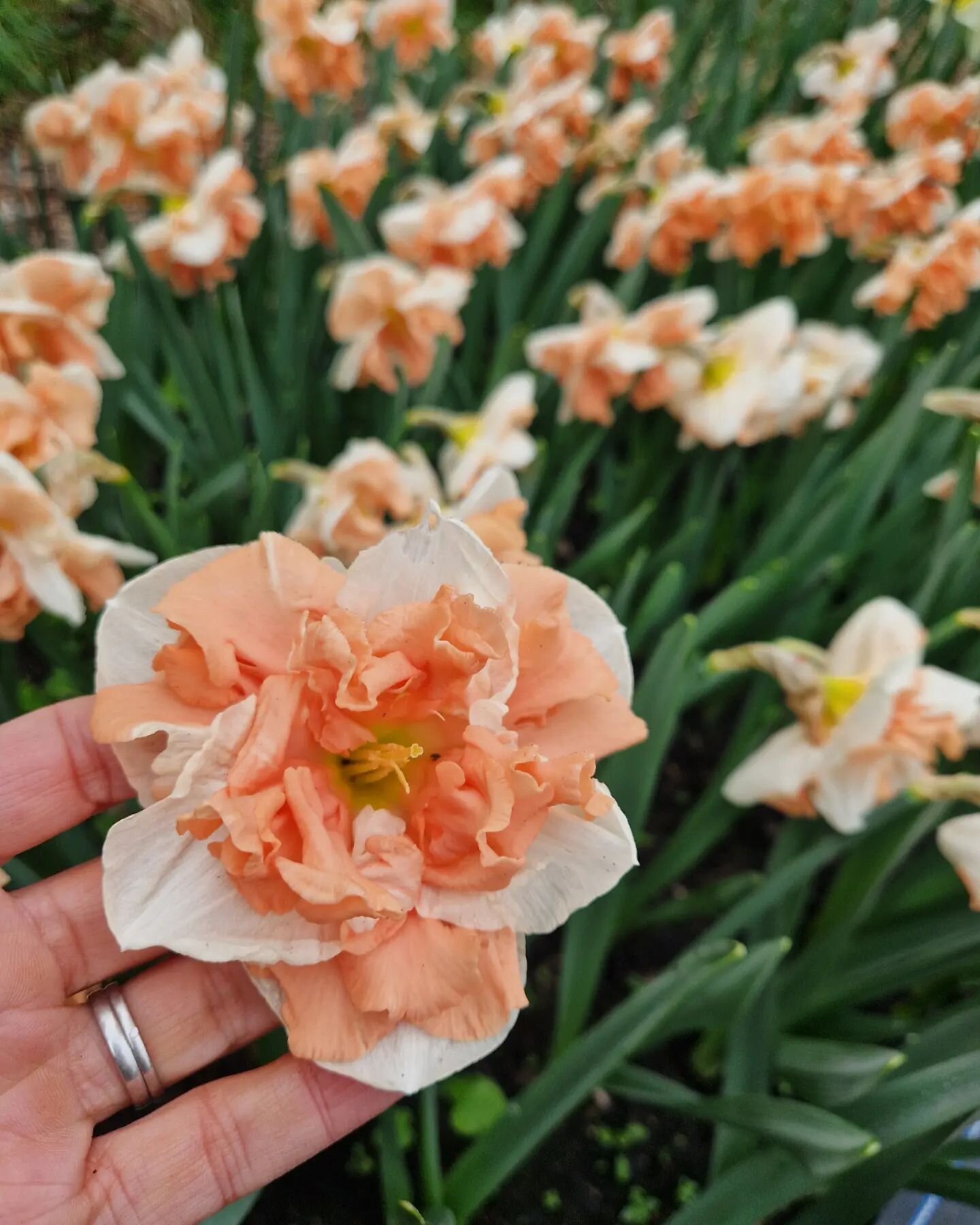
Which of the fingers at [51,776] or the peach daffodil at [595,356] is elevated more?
the peach daffodil at [595,356]

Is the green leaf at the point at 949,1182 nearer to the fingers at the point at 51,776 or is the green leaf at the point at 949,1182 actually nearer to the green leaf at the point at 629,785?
the green leaf at the point at 629,785

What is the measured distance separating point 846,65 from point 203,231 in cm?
138

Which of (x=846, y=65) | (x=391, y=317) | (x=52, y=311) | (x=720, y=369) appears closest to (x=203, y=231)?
(x=391, y=317)

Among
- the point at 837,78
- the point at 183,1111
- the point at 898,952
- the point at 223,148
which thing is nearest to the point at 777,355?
the point at 898,952

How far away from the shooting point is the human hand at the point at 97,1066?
0.74 m

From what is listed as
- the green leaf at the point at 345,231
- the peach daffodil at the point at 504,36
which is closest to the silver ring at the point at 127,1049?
the green leaf at the point at 345,231

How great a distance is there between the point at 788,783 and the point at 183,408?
1212 millimetres

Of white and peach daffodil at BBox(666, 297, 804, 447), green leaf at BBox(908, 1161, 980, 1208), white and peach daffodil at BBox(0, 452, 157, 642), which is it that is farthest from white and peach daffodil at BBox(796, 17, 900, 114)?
green leaf at BBox(908, 1161, 980, 1208)

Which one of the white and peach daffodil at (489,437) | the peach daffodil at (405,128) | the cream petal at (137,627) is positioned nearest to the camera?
the cream petal at (137,627)

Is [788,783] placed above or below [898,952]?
above

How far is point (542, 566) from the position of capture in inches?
33.4

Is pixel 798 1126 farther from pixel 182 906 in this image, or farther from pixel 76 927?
pixel 76 927

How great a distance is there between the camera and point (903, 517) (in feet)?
4.07

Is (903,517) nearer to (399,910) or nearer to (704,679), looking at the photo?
(704,679)
